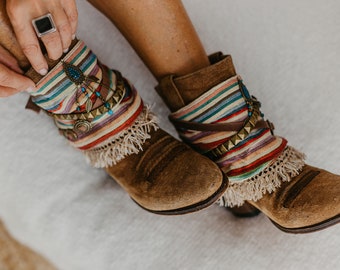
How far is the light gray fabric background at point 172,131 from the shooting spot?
0.86m

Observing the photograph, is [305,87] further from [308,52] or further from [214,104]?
[214,104]

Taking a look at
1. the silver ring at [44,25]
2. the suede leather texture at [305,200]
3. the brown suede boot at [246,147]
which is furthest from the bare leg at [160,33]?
the suede leather texture at [305,200]

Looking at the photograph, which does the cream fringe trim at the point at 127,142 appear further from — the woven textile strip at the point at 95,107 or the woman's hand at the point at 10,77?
the woman's hand at the point at 10,77

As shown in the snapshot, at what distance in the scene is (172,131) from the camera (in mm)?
919

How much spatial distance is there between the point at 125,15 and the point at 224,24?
31 centimetres

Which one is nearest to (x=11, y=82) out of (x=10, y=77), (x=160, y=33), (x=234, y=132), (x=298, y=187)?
(x=10, y=77)

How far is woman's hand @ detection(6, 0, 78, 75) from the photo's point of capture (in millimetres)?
572

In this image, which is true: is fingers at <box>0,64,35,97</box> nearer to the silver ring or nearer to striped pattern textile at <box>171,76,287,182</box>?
the silver ring

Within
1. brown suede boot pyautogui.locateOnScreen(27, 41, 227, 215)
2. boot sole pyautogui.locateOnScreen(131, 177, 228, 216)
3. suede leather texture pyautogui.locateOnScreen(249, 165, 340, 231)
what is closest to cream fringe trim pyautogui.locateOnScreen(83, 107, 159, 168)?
brown suede boot pyautogui.locateOnScreen(27, 41, 227, 215)

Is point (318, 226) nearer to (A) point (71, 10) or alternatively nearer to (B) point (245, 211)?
(B) point (245, 211)

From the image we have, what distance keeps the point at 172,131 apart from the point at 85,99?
0.28 metres

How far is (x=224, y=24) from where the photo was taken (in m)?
0.94

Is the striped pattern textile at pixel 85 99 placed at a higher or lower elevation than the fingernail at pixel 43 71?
lower

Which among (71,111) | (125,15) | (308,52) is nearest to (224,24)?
(308,52)
